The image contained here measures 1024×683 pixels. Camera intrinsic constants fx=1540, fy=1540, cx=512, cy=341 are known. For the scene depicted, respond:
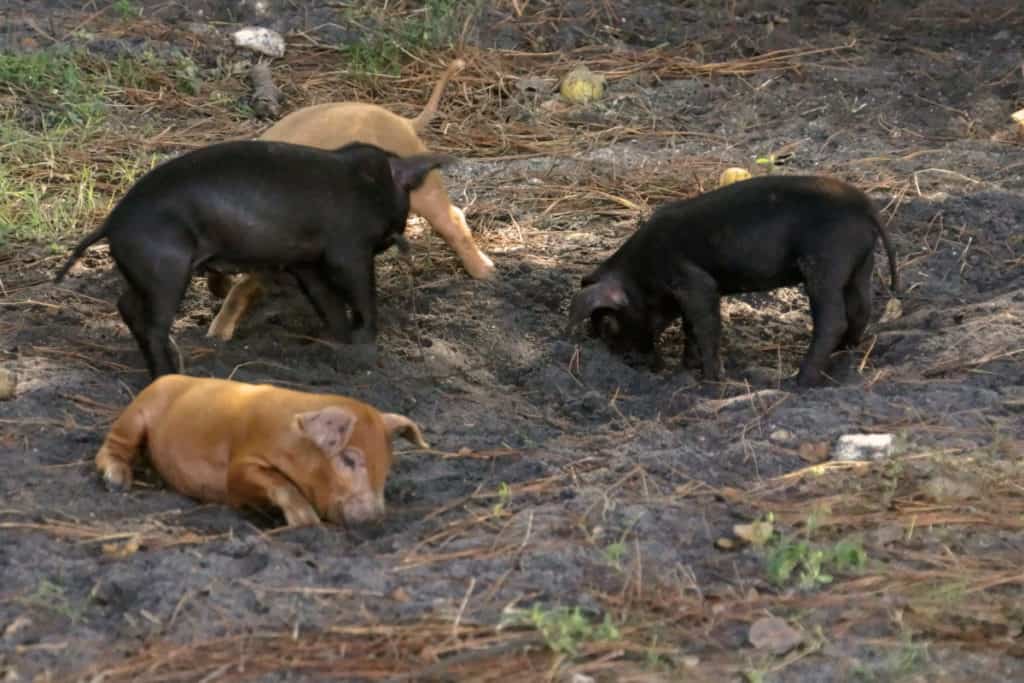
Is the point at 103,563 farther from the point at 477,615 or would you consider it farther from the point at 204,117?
the point at 204,117

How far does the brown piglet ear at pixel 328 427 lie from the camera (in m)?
4.69

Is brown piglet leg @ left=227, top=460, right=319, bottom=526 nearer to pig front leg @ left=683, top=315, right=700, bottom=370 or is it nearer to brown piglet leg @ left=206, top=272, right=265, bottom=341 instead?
brown piglet leg @ left=206, top=272, right=265, bottom=341

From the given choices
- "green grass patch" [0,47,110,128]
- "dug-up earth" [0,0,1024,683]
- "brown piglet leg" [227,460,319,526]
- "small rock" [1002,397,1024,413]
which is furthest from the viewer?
"green grass patch" [0,47,110,128]

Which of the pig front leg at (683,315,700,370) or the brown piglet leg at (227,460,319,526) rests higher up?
the brown piglet leg at (227,460,319,526)

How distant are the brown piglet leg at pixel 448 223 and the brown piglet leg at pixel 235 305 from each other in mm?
885

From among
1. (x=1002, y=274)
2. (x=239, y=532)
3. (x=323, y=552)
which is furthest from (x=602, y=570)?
(x=1002, y=274)

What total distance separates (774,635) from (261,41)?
7.28m

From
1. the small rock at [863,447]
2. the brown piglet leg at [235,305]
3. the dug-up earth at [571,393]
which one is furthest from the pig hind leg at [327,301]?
the small rock at [863,447]

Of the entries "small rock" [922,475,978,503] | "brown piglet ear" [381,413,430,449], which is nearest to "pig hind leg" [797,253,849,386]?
"small rock" [922,475,978,503]

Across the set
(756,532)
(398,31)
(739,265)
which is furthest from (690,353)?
(398,31)

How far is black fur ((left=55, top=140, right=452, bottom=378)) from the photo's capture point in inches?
230

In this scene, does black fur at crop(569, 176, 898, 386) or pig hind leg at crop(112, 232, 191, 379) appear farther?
black fur at crop(569, 176, 898, 386)

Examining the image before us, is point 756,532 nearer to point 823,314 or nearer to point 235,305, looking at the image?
point 823,314

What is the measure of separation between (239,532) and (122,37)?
625cm
